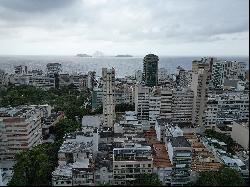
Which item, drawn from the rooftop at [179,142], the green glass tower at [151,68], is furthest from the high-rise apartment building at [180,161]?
the green glass tower at [151,68]

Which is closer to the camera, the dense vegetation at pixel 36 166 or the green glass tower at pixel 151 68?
the dense vegetation at pixel 36 166

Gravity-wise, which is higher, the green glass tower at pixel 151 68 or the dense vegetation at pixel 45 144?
the green glass tower at pixel 151 68

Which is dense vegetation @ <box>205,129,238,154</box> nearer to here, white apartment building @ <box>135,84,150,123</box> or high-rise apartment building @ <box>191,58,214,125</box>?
high-rise apartment building @ <box>191,58,214,125</box>

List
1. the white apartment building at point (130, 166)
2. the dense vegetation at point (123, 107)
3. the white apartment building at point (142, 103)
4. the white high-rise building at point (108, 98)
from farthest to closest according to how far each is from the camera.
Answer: the dense vegetation at point (123, 107)
the white apartment building at point (142, 103)
the white high-rise building at point (108, 98)
the white apartment building at point (130, 166)

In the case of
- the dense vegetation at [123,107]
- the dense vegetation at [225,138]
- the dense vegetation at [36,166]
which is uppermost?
the dense vegetation at [36,166]

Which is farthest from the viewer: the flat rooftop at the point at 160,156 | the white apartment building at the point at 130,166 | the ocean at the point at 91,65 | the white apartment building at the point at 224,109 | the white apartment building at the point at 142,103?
the ocean at the point at 91,65

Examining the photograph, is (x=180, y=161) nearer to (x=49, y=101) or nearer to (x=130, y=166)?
(x=130, y=166)

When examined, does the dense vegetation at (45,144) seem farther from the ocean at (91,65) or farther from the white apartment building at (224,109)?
the white apartment building at (224,109)

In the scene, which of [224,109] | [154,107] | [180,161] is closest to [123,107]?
[154,107]
